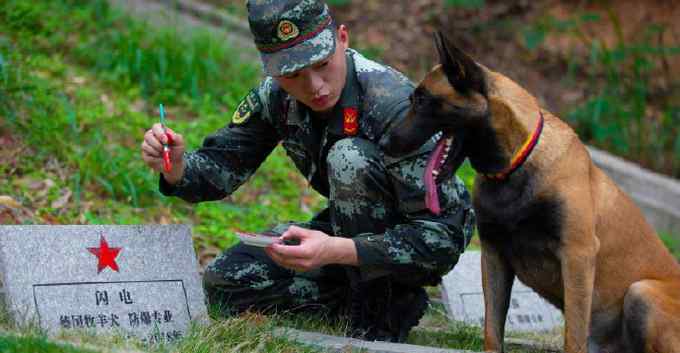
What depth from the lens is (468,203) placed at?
385 centimetres

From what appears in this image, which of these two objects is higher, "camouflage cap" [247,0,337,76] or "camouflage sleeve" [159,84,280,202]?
"camouflage cap" [247,0,337,76]

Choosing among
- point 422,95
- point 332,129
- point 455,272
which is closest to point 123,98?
point 455,272

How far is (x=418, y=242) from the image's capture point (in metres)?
3.60

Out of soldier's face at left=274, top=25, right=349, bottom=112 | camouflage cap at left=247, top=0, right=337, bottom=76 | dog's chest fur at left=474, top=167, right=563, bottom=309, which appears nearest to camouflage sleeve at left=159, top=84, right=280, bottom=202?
soldier's face at left=274, top=25, right=349, bottom=112

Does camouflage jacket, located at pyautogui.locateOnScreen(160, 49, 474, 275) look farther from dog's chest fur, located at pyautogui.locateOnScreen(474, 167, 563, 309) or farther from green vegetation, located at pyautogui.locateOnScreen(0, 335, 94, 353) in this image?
green vegetation, located at pyautogui.locateOnScreen(0, 335, 94, 353)

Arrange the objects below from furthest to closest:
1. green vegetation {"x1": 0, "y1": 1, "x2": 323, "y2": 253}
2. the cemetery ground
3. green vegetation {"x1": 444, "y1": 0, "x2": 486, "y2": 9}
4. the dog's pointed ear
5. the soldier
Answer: green vegetation {"x1": 444, "y1": 0, "x2": 486, "y2": 9}, green vegetation {"x1": 0, "y1": 1, "x2": 323, "y2": 253}, the cemetery ground, the soldier, the dog's pointed ear

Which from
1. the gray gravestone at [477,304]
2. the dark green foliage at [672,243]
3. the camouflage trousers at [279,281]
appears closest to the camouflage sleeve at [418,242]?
the camouflage trousers at [279,281]

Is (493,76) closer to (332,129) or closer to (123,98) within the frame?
(332,129)

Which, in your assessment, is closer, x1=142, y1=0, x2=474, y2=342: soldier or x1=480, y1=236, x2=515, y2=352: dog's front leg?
x1=142, y1=0, x2=474, y2=342: soldier

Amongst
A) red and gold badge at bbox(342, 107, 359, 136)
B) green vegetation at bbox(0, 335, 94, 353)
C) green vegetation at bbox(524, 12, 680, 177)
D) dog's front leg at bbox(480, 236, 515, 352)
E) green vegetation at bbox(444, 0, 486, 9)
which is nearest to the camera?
green vegetation at bbox(0, 335, 94, 353)

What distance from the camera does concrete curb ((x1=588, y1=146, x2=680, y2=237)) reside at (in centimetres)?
736

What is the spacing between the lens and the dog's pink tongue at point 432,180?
11.4 feet

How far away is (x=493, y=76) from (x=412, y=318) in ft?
3.58

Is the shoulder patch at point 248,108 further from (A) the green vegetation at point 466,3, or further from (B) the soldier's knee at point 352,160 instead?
(A) the green vegetation at point 466,3
